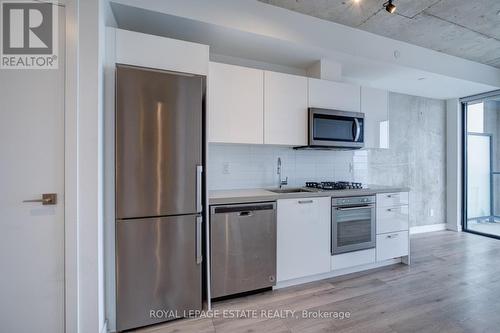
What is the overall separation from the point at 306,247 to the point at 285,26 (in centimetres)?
236

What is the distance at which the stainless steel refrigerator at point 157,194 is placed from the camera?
71.5 inches

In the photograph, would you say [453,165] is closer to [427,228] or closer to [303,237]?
[427,228]

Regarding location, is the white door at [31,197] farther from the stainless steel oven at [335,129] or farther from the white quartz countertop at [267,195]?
the stainless steel oven at [335,129]

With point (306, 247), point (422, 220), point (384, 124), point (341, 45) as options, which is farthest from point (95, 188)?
point (422, 220)

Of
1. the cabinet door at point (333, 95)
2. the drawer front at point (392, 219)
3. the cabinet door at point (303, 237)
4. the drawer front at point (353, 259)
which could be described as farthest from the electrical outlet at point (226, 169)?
the drawer front at point (392, 219)

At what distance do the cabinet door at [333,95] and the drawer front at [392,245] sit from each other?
166 centimetres

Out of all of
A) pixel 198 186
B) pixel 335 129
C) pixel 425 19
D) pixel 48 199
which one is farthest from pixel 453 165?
pixel 48 199

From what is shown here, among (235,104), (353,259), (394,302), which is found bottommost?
(394,302)

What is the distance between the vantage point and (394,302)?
227cm

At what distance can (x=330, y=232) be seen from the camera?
105 inches

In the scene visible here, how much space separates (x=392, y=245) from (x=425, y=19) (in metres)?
2.68

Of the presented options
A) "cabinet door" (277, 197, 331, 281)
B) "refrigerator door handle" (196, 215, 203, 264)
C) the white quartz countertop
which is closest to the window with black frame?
the white quartz countertop

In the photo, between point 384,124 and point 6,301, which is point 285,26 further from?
point 6,301

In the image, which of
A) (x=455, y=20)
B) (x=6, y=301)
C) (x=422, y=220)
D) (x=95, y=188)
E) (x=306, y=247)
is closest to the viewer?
(x=6, y=301)
